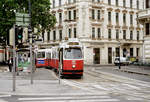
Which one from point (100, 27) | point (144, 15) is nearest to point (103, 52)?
point (100, 27)

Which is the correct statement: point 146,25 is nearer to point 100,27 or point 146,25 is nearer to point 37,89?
point 100,27

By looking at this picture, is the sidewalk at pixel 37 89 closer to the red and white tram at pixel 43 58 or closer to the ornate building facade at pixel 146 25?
the ornate building facade at pixel 146 25

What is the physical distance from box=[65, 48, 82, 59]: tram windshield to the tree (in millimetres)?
19312

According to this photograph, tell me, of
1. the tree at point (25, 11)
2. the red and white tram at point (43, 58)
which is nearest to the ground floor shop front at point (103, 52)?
the tree at point (25, 11)

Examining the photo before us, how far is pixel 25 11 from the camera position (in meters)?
45.0

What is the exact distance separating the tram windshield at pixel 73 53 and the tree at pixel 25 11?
1931 cm

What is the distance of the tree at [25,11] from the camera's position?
4281 cm

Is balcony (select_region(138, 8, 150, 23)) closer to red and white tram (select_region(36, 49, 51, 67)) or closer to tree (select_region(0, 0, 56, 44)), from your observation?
red and white tram (select_region(36, 49, 51, 67))

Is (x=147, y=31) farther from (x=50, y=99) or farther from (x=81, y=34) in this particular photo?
(x=50, y=99)

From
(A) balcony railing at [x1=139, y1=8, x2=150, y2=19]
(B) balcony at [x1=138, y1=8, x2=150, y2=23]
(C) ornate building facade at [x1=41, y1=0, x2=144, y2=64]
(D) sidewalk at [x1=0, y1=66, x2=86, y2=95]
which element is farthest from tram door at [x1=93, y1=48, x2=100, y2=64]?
(D) sidewalk at [x1=0, y1=66, x2=86, y2=95]

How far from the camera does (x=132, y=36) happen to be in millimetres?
65938

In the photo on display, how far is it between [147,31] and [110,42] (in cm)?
2222

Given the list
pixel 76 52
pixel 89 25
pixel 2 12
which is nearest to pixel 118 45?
pixel 89 25

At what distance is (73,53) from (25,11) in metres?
22.9
